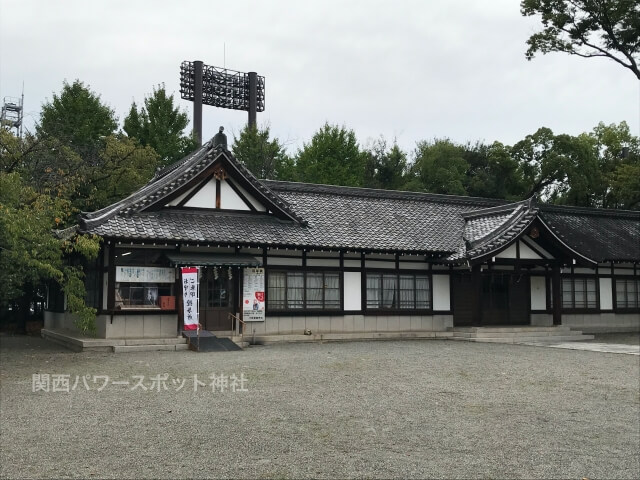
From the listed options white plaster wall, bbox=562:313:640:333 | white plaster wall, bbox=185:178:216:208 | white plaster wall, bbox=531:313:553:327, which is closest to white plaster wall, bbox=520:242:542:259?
white plaster wall, bbox=531:313:553:327

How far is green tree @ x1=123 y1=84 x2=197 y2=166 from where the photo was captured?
39.4 metres

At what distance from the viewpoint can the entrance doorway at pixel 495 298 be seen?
2352 centimetres

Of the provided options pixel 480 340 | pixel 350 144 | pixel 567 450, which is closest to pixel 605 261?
pixel 480 340

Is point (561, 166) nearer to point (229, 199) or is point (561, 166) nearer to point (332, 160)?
point (332, 160)

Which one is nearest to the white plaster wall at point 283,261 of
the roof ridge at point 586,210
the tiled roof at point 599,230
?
the tiled roof at point 599,230

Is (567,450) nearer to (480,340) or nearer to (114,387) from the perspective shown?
(114,387)

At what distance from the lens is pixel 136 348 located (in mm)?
16938

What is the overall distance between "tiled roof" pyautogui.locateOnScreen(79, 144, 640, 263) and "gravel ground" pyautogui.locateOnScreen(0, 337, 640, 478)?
542 cm

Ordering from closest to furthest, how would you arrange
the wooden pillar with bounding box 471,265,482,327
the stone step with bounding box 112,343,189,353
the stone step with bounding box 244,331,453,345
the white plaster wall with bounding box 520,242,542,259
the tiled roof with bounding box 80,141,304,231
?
the stone step with bounding box 112,343,189,353 → the tiled roof with bounding box 80,141,304,231 → the stone step with bounding box 244,331,453,345 → the wooden pillar with bounding box 471,265,482,327 → the white plaster wall with bounding box 520,242,542,259

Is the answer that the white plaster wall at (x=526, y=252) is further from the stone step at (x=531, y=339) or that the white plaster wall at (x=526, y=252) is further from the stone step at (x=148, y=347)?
the stone step at (x=148, y=347)

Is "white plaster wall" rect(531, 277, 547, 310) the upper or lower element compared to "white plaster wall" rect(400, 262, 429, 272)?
lower

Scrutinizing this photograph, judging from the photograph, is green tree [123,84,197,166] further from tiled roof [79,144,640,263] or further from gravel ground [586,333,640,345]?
gravel ground [586,333,640,345]

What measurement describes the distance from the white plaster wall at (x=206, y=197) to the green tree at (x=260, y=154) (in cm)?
2199

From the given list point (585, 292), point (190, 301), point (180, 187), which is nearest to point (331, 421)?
point (190, 301)
